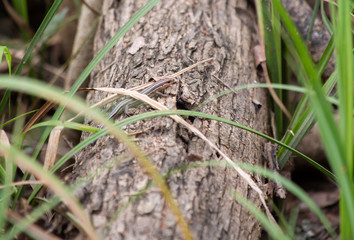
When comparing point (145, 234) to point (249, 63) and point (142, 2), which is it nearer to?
point (249, 63)

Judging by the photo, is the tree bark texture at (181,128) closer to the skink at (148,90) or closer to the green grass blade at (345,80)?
the skink at (148,90)

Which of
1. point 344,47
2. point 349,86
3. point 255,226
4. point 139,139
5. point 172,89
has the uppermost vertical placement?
point 344,47

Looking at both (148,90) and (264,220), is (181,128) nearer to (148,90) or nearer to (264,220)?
(148,90)

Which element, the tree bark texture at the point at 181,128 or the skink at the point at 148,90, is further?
the skink at the point at 148,90

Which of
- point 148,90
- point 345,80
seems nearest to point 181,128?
point 148,90

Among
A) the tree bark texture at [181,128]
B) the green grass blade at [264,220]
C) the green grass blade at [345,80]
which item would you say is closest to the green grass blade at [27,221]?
the tree bark texture at [181,128]

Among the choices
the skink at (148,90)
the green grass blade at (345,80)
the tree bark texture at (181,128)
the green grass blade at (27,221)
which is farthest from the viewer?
the skink at (148,90)

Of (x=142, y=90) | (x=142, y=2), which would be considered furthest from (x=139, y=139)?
(x=142, y=2)

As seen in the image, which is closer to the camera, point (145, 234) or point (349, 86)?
point (349, 86)
